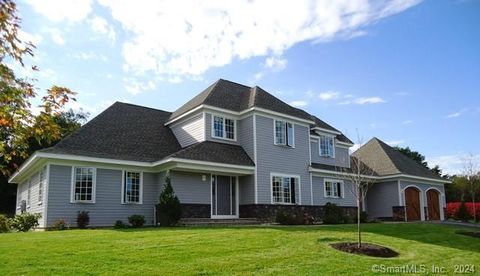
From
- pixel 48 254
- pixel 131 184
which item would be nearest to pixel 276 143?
pixel 131 184

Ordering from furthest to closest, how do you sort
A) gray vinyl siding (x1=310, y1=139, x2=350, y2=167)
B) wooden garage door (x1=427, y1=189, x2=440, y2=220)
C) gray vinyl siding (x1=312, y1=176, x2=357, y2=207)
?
1. wooden garage door (x1=427, y1=189, x2=440, y2=220)
2. gray vinyl siding (x1=310, y1=139, x2=350, y2=167)
3. gray vinyl siding (x1=312, y1=176, x2=357, y2=207)

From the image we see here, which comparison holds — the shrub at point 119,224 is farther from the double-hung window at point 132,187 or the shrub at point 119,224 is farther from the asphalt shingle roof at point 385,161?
the asphalt shingle roof at point 385,161

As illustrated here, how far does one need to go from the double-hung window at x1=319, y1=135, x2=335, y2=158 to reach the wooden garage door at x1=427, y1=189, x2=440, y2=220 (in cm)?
896

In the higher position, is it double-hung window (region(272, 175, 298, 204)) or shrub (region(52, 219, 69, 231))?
double-hung window (region(272, 175, 298, 204))

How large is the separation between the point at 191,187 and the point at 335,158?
12.2 metres

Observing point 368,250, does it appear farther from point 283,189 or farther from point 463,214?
point 463,214

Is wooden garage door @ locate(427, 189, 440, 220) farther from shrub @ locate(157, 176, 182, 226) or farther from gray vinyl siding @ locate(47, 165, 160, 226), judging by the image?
gray vinyl siding @ locate(47, 165, 160, 226)

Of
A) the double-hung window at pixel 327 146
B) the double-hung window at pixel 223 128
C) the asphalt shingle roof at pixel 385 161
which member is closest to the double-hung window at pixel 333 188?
the double-hung window at pixel 327 146

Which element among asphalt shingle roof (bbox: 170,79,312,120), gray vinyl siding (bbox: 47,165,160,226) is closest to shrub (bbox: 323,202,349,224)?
asphalt shingle roof (bbox: 170,79,312,120)

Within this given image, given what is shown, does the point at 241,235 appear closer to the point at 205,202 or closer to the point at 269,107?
the point at 205,202

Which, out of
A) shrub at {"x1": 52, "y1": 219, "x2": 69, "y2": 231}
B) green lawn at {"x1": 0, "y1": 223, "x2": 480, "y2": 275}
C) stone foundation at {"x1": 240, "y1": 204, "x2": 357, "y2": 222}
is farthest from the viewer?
stone foundation at {"x1": 240, "y1": 204, "x2": 357, "y2": 222}

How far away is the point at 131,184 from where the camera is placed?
19.7 metres

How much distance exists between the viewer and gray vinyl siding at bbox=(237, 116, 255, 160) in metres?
22.3

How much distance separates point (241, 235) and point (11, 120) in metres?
8.87
